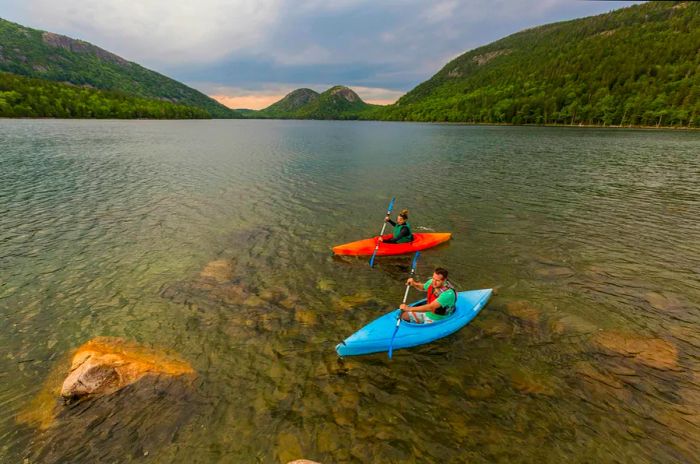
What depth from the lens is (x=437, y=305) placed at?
1102cm

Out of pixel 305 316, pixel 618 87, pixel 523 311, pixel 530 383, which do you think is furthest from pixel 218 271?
pixel 618 87

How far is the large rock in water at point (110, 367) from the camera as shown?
27.9 ft

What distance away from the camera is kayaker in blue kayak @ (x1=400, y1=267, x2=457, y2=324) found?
36.1 ft

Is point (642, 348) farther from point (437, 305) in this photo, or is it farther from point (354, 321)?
point (354, 321)

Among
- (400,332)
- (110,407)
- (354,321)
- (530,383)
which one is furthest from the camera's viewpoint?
(354,321)

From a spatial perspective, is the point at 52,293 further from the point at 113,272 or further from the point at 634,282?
the point at 634,282

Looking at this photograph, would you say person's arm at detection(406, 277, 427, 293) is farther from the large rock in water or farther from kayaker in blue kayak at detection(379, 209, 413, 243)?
the large rock in water

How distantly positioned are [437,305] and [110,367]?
10.2 meters

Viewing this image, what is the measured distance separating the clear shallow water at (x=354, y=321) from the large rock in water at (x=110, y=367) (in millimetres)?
494

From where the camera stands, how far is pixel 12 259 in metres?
15.9

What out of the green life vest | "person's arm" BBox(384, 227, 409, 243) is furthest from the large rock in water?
the green life vest

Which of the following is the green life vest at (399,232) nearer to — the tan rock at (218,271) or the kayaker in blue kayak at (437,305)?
the kayaker in blue kayak at (437,305)

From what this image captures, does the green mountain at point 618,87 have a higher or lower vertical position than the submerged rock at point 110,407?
higher

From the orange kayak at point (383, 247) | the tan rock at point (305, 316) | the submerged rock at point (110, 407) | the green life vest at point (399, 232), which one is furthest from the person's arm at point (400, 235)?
the submerged rock at point (110, 407)
